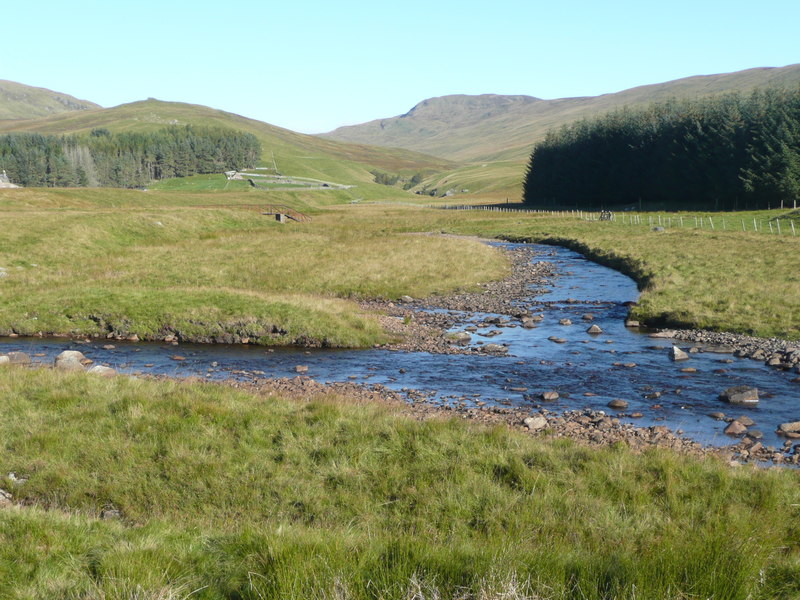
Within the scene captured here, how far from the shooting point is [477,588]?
6207mm

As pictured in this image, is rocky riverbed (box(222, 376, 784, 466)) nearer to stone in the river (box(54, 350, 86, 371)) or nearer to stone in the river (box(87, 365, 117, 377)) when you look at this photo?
stone in the river (box(87, 365, 117, 377))

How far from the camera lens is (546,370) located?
2205cm

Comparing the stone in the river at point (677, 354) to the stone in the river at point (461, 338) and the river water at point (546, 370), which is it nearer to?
the river water at point (546, 370)

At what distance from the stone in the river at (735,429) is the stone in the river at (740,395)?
2.41 meters

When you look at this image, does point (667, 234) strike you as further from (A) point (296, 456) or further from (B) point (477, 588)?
(B) point (477, 588)

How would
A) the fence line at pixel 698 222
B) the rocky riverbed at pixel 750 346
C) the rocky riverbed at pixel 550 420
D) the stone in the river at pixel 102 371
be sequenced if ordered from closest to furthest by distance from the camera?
the rocky riverbed at pixel 550 420
the stone in the river at pixel 102 371
the rocky riverbed at pixel 750 346
the fence line at pixel 698 222

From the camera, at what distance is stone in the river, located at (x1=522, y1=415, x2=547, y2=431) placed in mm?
15391

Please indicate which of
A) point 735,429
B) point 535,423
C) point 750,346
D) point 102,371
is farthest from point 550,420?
point 102,371

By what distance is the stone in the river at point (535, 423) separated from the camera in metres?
15.4

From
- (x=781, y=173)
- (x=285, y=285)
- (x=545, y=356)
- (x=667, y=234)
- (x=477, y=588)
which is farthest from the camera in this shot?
(x=781, y=173)

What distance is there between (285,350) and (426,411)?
10262mm

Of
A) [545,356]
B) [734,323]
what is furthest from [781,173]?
[545,356]

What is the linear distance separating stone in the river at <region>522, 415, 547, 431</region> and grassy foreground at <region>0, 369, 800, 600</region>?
2124mm

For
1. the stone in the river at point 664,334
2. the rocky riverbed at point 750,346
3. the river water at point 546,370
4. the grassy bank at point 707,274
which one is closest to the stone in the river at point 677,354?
the river water at point 546,370
